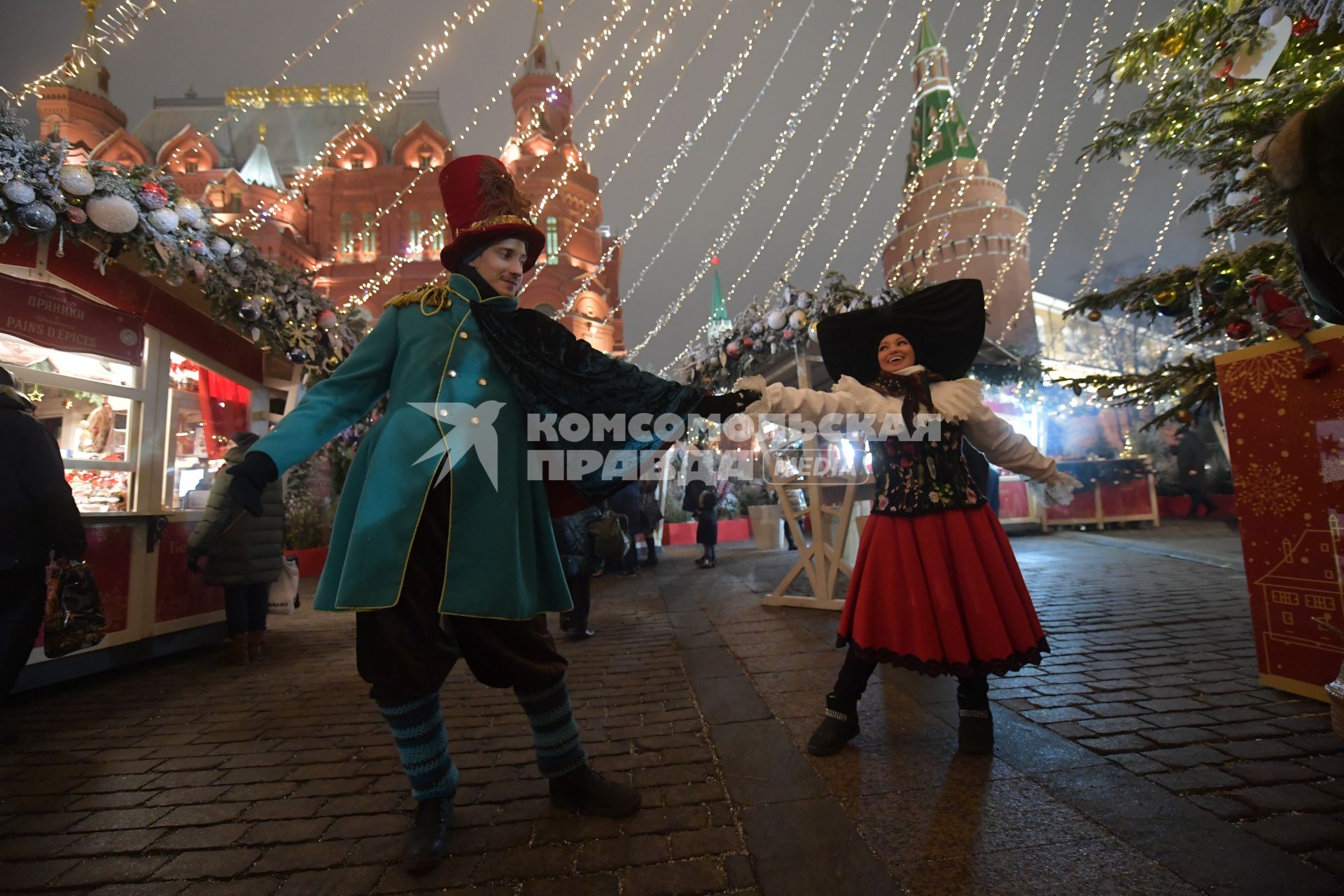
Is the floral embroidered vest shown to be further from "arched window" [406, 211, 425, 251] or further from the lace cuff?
"arched window" [406, 211, 425, 251]

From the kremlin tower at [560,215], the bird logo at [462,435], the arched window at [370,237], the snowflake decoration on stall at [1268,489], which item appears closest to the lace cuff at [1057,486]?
the snowflake decoration on stall at [1268,489]

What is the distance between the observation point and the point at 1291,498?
2836mm

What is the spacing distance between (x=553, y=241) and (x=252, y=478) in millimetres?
28305

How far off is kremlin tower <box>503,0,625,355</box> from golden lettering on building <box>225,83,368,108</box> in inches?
284

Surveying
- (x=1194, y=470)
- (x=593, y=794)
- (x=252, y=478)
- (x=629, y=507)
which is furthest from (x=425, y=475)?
(x=1194, y=470)

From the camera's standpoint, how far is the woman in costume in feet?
7.61

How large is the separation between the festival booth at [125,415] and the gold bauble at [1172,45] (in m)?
7.25

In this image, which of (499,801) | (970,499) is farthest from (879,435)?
(499,801)

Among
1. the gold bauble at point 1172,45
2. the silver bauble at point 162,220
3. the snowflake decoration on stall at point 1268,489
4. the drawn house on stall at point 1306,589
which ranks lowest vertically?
the drawn house on stall at point 1306,589

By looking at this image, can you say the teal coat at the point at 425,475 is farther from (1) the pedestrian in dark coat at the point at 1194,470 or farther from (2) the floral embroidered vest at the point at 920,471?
(1) the pedestrian in dark coat at the point at 1194,470

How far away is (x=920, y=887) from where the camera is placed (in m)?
1.53

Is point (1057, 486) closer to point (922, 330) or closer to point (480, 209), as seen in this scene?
point (922, 330)

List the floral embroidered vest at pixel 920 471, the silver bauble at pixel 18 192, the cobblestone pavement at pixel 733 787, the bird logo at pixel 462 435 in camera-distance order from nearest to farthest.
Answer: the cobblestone pavement at pixel 733 787
the bird logo at pixel 462 435
the floral embroidered vest at pixel 920 471
the silver bauble at pixel 18 192

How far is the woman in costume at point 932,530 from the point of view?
2.32m
